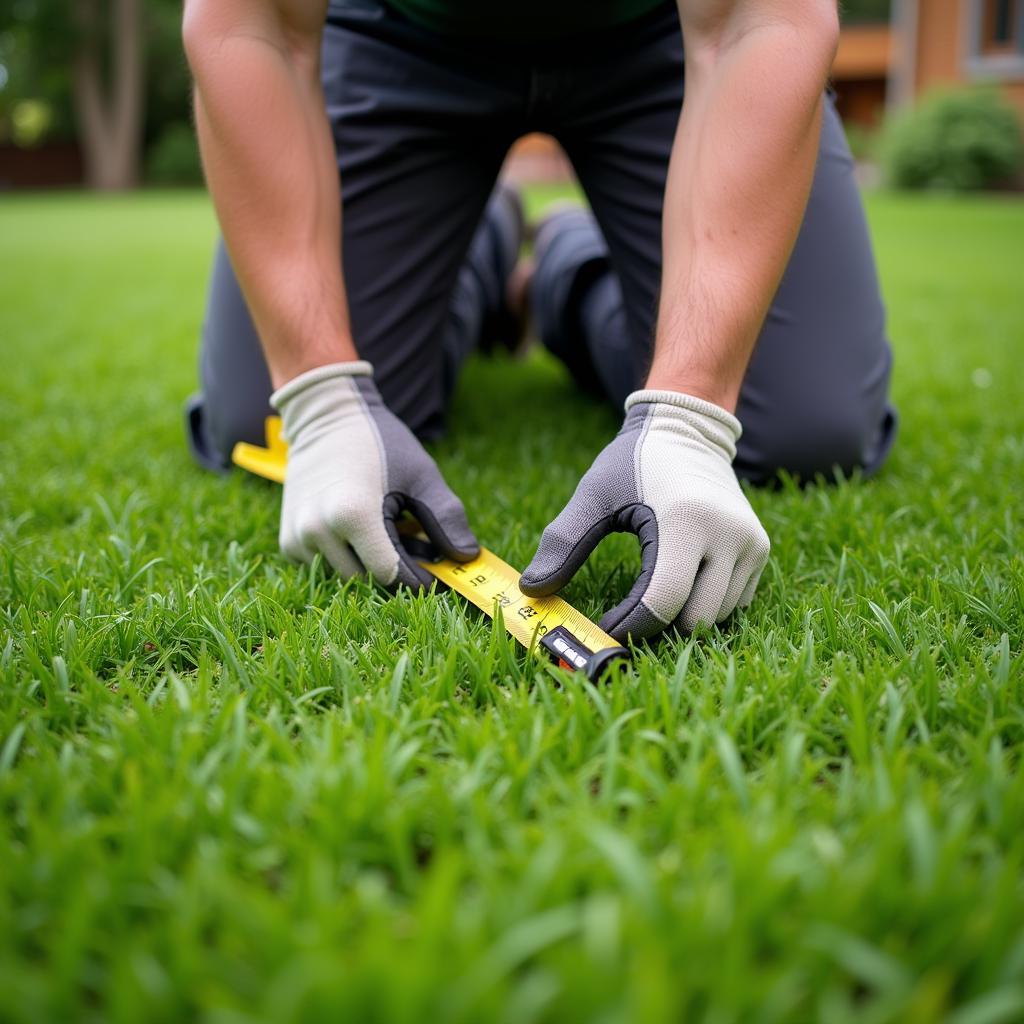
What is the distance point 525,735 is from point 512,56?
5.93 ft

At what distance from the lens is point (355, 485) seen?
5.15 ft

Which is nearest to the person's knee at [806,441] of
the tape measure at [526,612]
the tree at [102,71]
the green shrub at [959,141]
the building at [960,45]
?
the tape measure at [526,612]

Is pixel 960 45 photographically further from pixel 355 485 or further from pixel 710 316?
pixel 355 485

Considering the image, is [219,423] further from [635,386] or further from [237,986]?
[237,986]

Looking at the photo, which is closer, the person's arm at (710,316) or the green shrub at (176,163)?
the person's arm at (710,316)

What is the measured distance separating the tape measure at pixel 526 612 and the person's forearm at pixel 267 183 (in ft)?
1.50

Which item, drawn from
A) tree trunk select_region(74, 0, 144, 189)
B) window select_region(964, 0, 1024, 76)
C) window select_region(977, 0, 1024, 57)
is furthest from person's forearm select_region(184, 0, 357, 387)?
tree trunk select_region(74, 0, 144, 189)

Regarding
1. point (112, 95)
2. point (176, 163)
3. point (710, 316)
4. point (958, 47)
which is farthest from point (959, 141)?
point (112, 95)

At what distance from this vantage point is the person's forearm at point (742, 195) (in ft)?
5.21

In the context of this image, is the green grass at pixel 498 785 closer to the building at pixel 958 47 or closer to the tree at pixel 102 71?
the building at pixel 958 47

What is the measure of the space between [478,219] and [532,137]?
13.4m

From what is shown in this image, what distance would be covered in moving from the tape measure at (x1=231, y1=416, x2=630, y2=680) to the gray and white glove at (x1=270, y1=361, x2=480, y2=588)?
3cm

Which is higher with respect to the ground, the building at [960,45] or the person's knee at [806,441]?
the building at [960,45]

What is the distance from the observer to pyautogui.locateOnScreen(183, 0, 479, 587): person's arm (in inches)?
63.8
